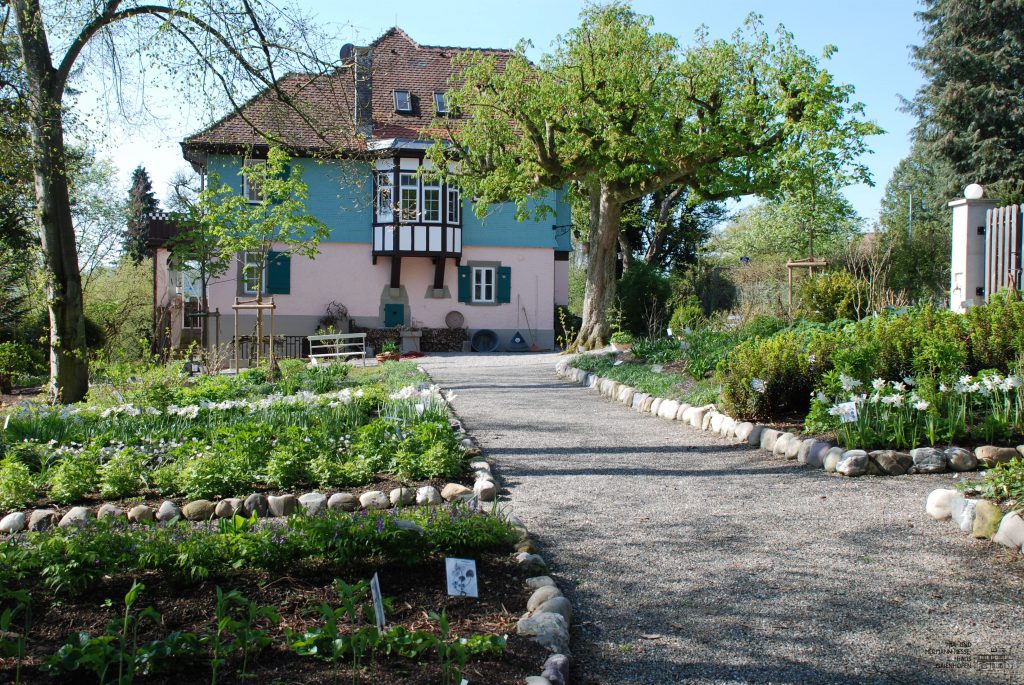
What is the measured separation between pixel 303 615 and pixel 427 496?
81.8 inches

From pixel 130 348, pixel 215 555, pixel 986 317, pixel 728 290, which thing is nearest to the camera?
pixel 215 555

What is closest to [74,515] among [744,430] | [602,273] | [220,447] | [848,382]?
[220,447]

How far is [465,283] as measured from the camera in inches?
961

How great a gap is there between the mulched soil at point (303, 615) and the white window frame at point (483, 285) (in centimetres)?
2076

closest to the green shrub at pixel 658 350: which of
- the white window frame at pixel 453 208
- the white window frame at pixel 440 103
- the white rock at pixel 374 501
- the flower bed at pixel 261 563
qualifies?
the flower bed at pixel 261 563

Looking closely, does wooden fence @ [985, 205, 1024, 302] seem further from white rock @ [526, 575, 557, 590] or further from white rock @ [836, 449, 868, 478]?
white rock @ [526, 575, 557, 590]

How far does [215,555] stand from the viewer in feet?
11.8

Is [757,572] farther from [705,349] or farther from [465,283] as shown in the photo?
[465,283]

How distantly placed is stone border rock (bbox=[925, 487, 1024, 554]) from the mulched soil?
260 centimetres

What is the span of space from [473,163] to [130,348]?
32.4 ft

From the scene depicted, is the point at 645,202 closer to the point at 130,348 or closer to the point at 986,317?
the point at 130,348

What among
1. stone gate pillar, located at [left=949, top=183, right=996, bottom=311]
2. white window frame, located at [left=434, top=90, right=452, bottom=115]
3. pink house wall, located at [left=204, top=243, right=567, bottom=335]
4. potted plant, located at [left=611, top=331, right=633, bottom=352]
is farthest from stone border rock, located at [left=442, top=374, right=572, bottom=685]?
white window frame, located at [left=434, top=90, right=452, bottom=115]

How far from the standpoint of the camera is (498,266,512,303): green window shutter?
2470 cm

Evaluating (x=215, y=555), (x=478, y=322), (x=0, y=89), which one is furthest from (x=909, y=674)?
(x=478, y=322)
